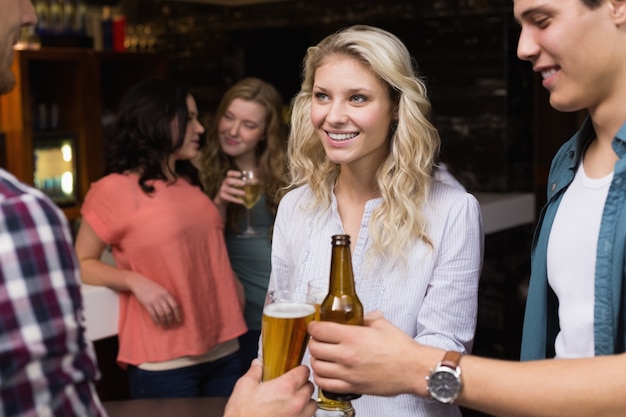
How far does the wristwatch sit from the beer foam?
0.75ft

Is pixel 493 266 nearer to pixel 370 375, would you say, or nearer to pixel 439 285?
pixel 439 285

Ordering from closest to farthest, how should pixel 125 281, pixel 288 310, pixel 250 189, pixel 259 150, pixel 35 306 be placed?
pixel 35 306, pixel 288 310, pixel 125 281, pixel 250 189, pixel 259 150

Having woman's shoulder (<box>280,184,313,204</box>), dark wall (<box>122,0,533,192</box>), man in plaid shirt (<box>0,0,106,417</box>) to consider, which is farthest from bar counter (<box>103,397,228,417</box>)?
dark wall (<box>122,0,533,192</box>)

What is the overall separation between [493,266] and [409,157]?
10.3 feet

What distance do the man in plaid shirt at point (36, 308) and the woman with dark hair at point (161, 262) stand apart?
1.78 m

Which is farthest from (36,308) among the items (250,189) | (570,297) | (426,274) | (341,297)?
(250,189)

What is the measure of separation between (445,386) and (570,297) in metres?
0.33

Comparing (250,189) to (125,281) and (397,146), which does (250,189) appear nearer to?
(125,281)

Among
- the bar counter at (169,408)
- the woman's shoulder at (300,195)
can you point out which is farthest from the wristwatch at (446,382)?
the woman's shoulder at (300,195)

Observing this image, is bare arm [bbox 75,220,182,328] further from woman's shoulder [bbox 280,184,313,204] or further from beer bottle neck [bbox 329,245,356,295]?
beer bottle neck [bbox 329,245,356,295]

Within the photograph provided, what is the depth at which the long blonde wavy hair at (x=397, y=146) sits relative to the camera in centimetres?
190

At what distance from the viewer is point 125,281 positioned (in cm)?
278

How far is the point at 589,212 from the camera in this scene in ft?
4.60

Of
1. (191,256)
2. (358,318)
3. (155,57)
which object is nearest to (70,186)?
(155,57)
